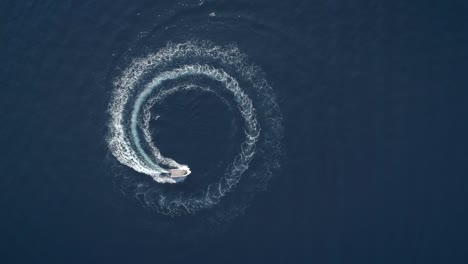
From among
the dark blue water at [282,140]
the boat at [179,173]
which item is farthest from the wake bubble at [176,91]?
the dark blue water at [282,140]

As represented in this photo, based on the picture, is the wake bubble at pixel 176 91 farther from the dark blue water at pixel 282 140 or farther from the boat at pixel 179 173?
the dark blue water at pixel 282 140

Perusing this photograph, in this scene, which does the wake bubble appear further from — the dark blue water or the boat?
the dark blue water

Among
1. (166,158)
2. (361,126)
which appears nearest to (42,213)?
(166,158)

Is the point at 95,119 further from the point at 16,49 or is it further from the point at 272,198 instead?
the point at 272,198

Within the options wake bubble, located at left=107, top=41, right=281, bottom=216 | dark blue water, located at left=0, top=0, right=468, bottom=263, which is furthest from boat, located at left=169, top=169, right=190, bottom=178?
dark blue water, located at left=0, top=0, right=468, bottom=263

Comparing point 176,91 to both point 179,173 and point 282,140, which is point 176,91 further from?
point 282,140

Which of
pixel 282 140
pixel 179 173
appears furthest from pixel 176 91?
pixel 282 140
